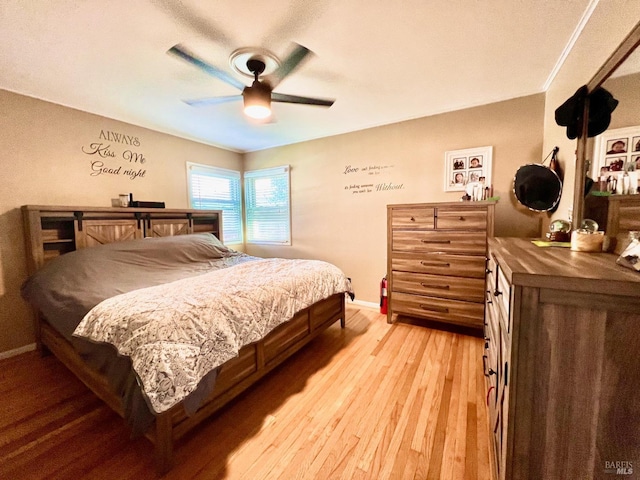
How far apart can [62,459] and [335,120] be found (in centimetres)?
353

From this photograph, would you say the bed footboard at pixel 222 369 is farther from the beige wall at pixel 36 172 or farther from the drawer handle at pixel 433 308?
the drawer handle at pixel 433 308

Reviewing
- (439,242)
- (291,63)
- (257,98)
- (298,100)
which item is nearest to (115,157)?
(257,98)

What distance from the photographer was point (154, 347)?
1157mm

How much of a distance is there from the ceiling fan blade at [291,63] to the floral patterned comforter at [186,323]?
151cm

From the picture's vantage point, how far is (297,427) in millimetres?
1502

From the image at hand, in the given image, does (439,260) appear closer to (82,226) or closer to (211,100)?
(211,100)

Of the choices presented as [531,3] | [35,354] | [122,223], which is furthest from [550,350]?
[35,354]

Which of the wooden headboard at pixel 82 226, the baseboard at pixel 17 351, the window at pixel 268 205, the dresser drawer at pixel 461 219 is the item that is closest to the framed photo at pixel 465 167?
the dresser drawer at pixel 461 219

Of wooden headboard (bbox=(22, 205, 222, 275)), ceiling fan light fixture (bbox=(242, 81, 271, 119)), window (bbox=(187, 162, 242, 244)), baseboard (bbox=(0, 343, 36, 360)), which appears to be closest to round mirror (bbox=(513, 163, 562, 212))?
ceiling fan light fixture (bbox=(242, 81, 271, 119))

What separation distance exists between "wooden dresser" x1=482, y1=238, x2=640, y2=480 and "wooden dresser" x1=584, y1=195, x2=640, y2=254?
39 cm

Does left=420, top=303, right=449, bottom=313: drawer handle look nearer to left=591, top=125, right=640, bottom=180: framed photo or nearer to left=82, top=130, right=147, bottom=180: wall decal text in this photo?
left=591, top=125, right=640, bottom=180: framed photo

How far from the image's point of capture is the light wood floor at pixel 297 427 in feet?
4.12

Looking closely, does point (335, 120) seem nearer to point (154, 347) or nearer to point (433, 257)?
point (433, 257)

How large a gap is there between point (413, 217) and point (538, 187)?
1.03m
